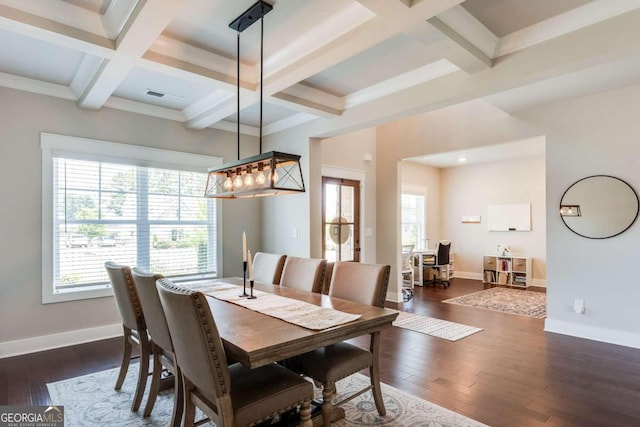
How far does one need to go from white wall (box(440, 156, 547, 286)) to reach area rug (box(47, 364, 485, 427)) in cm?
638

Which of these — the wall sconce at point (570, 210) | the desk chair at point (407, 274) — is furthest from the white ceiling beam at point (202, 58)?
the desk chair at point (407, 274)

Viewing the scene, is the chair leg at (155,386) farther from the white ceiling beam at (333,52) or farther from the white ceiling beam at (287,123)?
the white ceiling beam at (287,123)

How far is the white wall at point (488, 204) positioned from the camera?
25.1 ft

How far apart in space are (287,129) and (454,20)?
296cm

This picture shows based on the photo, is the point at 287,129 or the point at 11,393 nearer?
the point at 11,393

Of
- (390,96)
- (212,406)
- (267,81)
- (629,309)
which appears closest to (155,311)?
(212,406)

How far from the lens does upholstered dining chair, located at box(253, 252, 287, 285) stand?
11.5 feet

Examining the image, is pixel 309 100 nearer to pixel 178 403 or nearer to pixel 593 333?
pixel 178 403

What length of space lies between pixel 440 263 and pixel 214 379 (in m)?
6.85

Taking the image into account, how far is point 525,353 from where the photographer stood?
361cm

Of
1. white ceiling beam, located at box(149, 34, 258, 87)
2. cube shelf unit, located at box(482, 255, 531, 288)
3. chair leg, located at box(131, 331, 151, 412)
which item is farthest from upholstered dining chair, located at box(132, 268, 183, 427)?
cube shelf unit, located at box(482, 255, 531, 288)

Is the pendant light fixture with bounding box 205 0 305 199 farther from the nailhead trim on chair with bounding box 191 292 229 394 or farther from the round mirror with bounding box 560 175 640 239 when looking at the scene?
the round mirror with bounding box 560 175 640 239

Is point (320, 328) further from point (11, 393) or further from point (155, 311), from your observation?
point (11, 393)

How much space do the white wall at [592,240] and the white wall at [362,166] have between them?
2.52 meters
